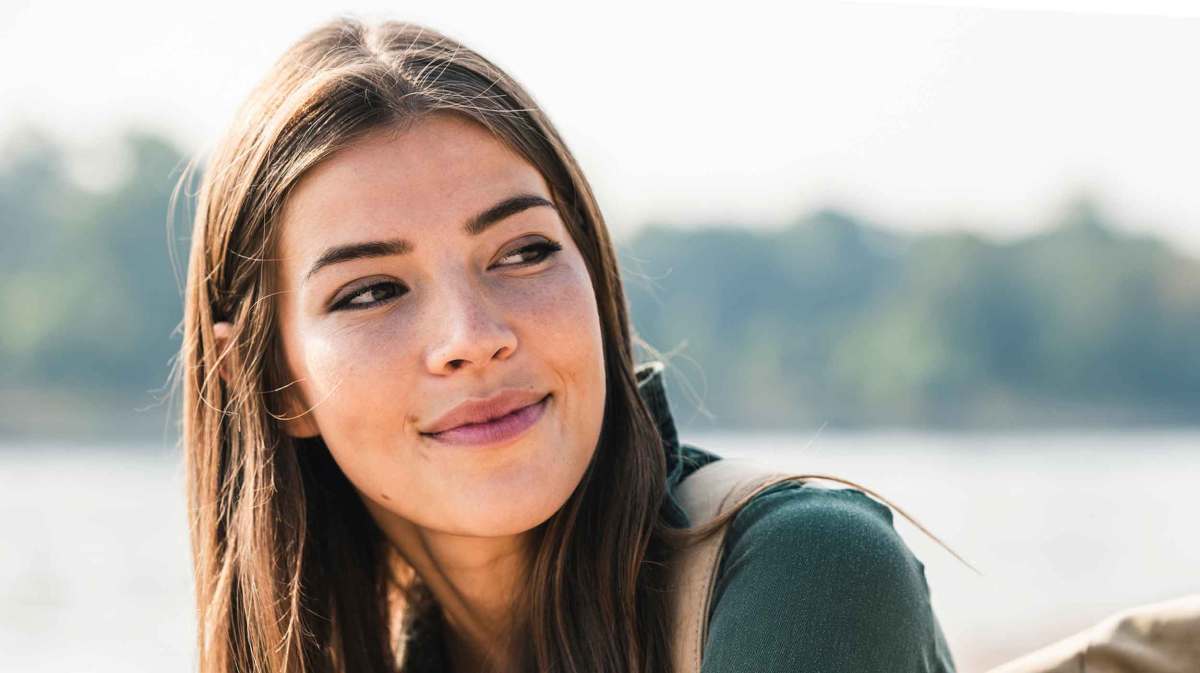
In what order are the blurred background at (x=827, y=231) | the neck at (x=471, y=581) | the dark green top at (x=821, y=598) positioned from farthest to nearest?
the blurred background at (x=827, y=231) < the neck at (x=471, y=581) < the dark green top at (x=821, y=598)

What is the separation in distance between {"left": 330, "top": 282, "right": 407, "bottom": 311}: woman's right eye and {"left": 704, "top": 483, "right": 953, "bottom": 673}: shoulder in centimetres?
57

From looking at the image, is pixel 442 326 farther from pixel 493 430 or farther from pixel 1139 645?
Answer: pixel 1139 645

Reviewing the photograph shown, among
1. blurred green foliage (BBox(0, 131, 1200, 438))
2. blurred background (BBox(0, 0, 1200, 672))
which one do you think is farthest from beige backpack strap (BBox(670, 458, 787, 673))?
blurred green foliage (BBox(0, 131, 1200, 438))

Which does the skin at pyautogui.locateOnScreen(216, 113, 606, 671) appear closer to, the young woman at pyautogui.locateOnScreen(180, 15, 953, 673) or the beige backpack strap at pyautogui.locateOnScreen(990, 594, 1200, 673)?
the young woman at pyautogui.locateOnScreen(180, 15, 953, 673)

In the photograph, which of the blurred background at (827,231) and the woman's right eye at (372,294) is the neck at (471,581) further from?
the blurred background at (827,231)

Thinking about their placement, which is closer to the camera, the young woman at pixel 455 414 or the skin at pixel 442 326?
the young woman at pixel 455 414

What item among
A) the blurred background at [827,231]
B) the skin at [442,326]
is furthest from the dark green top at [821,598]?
the blurred background at [827,231]

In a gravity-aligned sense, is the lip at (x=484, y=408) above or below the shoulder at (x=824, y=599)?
above

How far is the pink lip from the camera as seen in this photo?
5.43 ft

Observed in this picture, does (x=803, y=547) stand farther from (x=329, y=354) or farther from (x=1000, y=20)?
(x=1000, y=20)

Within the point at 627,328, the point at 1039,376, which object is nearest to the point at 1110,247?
the point at 1039,376

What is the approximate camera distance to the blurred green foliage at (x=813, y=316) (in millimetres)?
21375

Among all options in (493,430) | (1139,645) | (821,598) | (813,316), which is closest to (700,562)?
(821,598)

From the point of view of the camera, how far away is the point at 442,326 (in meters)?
1.65
